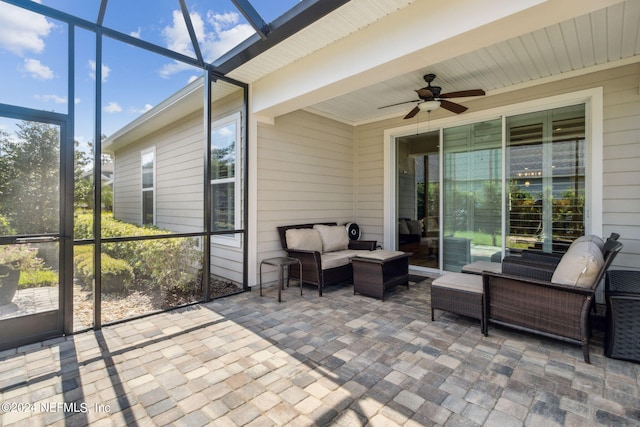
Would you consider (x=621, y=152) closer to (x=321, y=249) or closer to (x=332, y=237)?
(x=332, y=237)

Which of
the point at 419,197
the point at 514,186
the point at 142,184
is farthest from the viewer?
the point at 142,184

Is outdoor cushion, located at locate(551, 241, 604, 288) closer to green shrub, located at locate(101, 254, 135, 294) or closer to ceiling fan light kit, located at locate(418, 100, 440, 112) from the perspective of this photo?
ceiling fan light kit, located at locate(418, 100, 440, 112)

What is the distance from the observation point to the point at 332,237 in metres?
5.34

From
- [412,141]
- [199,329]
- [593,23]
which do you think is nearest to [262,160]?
[199,329]

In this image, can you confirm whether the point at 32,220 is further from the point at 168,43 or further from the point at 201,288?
the point at 168,43

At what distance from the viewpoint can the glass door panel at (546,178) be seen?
13.6 feet

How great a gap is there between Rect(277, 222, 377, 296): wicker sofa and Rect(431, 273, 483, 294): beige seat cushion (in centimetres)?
161

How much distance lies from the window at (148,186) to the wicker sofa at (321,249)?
3.64 meters

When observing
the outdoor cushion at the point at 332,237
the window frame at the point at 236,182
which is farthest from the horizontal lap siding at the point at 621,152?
the window frame at the point at 236,182

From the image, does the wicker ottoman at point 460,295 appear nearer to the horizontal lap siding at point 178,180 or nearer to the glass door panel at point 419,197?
the glass door panel at point 419,197

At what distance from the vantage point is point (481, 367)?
247 centimetres

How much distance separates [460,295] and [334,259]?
1926mm

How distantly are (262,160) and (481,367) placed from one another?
3.77 m

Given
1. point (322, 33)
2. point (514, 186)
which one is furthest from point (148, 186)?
point (514, 186)
